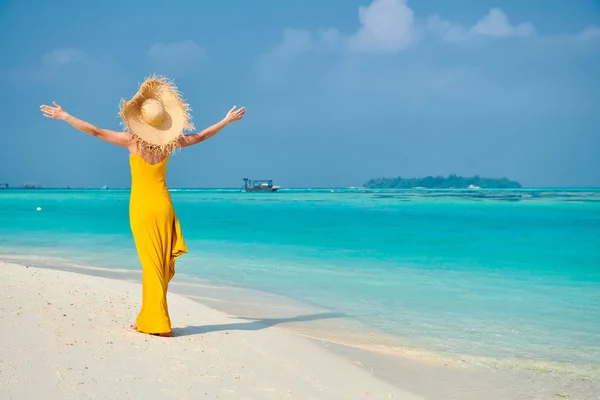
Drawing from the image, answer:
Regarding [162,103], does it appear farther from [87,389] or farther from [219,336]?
[87,389]

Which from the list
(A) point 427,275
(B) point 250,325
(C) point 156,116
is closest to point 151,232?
(C) point 156,116

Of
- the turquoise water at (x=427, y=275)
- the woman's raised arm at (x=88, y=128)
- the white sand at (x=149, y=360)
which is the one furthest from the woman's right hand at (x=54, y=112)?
the turquoise water at (x=427, y=275)

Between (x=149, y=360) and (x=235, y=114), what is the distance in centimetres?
237

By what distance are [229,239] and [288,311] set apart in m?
13.1

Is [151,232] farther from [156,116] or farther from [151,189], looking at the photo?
[156,116]

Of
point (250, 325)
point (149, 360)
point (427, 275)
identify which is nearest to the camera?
point (149, 360)

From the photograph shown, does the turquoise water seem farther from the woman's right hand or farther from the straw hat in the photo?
the woman's right hand

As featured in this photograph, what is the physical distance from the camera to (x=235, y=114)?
5.40 metres

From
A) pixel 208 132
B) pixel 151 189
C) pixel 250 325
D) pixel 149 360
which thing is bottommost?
pixel 250 325

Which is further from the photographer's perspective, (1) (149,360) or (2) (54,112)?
(2) (54,112)

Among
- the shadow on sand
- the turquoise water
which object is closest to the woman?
the shadow on sand

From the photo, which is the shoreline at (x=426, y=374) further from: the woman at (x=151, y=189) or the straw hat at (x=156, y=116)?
the straw hat at (x=156, y=116)

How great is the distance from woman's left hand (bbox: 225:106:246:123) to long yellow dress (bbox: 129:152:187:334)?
0.77 m

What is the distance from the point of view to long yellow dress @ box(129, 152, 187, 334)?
16.4 feet
